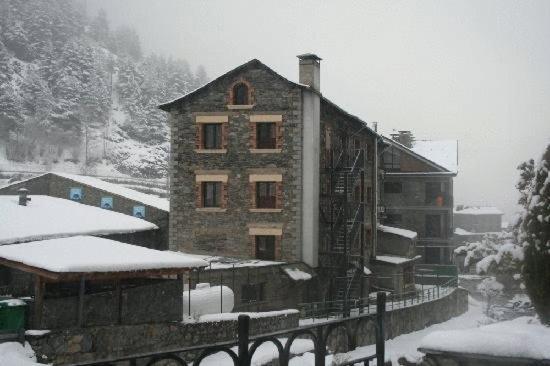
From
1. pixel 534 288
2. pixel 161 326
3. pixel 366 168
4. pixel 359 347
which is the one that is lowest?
pixel 359 347

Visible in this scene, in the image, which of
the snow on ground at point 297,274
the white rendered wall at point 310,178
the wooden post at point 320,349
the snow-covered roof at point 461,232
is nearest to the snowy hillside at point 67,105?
the snow-covered roof at point 461,232

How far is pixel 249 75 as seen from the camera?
27328mm

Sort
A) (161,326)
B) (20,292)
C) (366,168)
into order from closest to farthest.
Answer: (161,326)
(20,292)
(366,168)

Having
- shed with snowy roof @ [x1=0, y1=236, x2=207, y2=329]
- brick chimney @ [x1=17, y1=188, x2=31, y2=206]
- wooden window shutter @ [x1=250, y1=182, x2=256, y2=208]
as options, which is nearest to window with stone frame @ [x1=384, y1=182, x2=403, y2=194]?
wooden window shutter @ [x1=250, y1=182, x2=256, y2=208]

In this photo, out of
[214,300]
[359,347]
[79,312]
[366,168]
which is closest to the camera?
[79,312]

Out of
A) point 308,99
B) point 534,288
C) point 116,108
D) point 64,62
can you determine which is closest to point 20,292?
point 308,99

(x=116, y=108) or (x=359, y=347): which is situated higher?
(x=116, y=108)

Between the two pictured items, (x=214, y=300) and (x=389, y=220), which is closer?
(x=214, y=300)

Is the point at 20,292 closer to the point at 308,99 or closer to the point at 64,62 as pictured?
the point at 308,99

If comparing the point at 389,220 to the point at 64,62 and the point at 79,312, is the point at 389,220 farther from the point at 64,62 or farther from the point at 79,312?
the point at 64,62

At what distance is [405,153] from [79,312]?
36.1 m

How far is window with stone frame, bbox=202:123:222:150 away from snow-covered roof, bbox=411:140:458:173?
80.4ft

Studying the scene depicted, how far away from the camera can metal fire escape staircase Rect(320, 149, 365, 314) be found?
27938mm

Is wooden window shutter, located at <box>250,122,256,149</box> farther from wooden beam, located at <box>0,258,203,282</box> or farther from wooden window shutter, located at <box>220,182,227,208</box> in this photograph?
wooden beam, located at <box>0,258,203,282</box>
